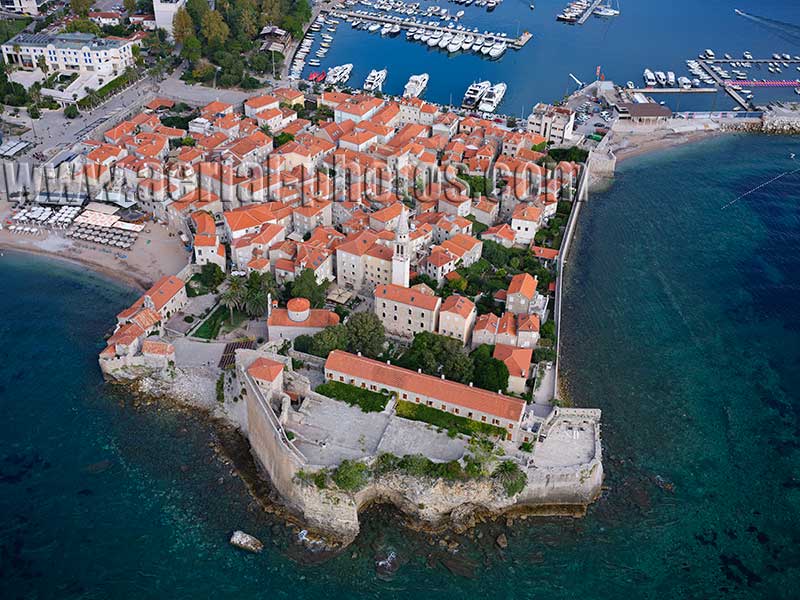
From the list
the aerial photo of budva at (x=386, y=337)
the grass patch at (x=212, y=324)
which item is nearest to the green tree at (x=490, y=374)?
the aerial photo of budva at (x=386, y=337)

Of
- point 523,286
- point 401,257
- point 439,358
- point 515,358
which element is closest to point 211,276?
point 401,257

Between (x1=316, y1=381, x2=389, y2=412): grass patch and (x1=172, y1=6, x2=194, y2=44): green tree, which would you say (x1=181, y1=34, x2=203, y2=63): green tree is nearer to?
(x1=172, y1=6, x2=194, y2=44): green tree

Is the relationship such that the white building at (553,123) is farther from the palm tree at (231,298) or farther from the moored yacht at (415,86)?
the palm tree at (231,298)

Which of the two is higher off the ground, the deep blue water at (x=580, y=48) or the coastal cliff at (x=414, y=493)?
the deep blue water at (x=580, y=48)

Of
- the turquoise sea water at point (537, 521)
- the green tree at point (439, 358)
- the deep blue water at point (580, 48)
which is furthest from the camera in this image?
the deep blue water at point (580, 48)

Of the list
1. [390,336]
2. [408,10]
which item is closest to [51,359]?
[390,336]

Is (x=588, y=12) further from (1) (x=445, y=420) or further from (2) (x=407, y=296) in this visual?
(1) (x=445, y=420)

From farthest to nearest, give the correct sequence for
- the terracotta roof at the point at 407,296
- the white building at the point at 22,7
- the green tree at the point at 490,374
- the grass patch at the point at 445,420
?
1. the white building at the point at 22,7
2. the terracotta roof at the point at 407,296
3. the green tree at the point at 490,374
4. the grass patch at the point at 445,420

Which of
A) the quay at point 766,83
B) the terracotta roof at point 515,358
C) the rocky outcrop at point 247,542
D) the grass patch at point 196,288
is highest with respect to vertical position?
the quay at point 766,83
